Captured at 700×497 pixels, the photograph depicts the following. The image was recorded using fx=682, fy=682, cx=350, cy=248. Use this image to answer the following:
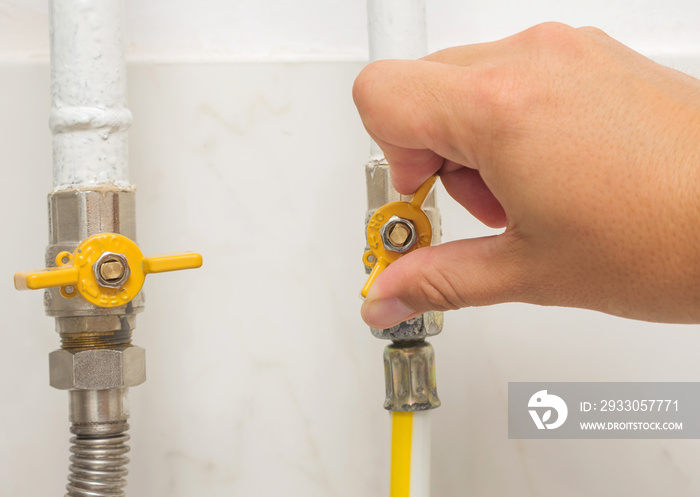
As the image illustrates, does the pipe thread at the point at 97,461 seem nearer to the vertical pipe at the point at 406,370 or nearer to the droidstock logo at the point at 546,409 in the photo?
the vertical pipe at the point at 406,370

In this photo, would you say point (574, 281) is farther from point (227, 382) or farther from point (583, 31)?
point (227, 382)

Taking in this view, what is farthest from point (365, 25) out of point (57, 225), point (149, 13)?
point (57, 225)

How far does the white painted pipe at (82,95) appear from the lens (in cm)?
43

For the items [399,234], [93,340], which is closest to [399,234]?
[399,234]

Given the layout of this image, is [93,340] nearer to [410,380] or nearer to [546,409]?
[410,380]

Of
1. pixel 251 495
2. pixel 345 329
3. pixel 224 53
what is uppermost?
pixel 224 53

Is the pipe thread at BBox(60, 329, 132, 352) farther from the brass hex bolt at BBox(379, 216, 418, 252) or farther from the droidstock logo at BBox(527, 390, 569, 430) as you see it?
the droidstock logo at BBox(527, 390, 569, 430)

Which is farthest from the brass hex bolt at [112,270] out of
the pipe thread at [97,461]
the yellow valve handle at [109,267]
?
the pipe thread at [97,461]

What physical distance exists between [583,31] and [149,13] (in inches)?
13.9

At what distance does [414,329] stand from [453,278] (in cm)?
10

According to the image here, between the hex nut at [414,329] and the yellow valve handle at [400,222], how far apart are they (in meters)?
0.05

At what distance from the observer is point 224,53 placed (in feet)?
1.82

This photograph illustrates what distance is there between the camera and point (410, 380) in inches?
17.8

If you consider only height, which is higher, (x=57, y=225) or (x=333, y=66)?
(x=333, y=66)
